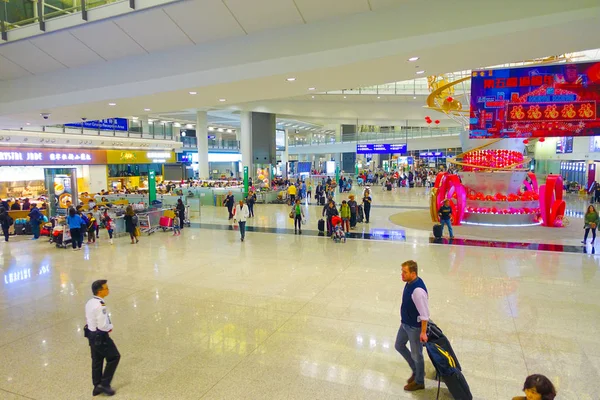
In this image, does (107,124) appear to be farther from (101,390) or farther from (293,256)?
(101,390)

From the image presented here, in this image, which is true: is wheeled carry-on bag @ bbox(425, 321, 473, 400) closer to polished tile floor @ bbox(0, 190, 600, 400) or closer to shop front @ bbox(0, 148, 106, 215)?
polished tile floor @ bbox(0, 190, 600, 400)

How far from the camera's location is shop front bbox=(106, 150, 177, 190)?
2377cm

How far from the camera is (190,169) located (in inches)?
1736

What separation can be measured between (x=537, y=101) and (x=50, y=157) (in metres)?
21.2

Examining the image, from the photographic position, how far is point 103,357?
3953 millimetres

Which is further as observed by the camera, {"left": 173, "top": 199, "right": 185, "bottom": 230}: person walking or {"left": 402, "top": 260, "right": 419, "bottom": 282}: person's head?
{"left": 173, "top": 199, "right": 185, "bottom": 230}: person walking

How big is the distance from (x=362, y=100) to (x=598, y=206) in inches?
619

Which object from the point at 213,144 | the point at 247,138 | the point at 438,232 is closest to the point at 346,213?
the point at 438,232

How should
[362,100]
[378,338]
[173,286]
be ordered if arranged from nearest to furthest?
[378,338] < [173,286] < [362,100]

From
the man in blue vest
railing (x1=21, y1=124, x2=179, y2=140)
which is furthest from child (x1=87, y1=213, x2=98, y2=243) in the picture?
the man in blue vest

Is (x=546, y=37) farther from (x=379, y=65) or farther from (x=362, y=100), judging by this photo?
(x=362, y=100)

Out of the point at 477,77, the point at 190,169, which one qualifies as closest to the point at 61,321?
the point at 477,77

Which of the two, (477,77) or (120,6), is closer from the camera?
(120,6)

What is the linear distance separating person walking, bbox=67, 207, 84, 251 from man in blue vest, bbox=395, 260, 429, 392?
1069 cm
